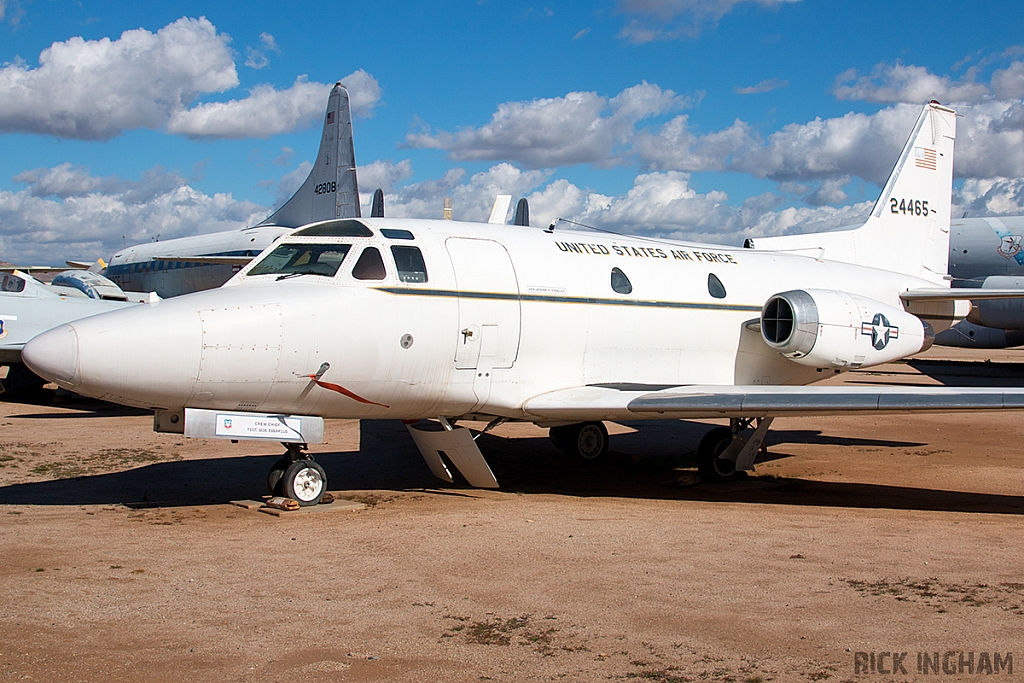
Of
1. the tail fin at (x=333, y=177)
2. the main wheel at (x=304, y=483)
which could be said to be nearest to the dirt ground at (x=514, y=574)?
the main wheel at (x=304, y=483)

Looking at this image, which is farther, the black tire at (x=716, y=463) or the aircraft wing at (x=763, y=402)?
the black tire at (x=716, y=463)

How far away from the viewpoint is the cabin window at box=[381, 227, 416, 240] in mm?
9016

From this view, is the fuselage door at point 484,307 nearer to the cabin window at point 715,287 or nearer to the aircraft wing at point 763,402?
the aircraft wing at point 763,402

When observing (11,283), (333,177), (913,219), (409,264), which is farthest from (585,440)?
(333,177)

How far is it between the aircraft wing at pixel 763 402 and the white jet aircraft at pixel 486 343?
3 cm

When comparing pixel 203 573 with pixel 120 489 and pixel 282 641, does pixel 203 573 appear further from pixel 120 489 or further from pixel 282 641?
pixel 120 489

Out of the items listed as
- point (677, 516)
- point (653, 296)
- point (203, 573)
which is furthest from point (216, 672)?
point (653, 296)

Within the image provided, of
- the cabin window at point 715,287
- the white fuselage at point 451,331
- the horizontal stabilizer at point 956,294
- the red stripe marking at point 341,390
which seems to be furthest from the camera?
the horizontal stabilizer at point 956,294

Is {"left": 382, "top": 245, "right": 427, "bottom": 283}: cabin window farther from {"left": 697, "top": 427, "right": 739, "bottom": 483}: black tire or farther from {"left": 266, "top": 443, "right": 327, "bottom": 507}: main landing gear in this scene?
{"left": 697, "top": 427, "right": 739, "bottom": 483}: black tire

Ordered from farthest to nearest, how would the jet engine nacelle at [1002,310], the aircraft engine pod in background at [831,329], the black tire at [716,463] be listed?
the jet engine nacelle at [1002,310]
the black tire at [716,463]
the aircraft engine pod in background at [831,329]

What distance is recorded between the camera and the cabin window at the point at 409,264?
348 inches

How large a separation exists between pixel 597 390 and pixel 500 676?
5.45 metres

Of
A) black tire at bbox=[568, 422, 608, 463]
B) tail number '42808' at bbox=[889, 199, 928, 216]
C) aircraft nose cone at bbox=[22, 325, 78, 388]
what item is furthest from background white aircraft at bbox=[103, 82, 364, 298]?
aircraft nose cone at bbox=[22, 325, 78, 388]

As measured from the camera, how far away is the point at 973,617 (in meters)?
5.48
